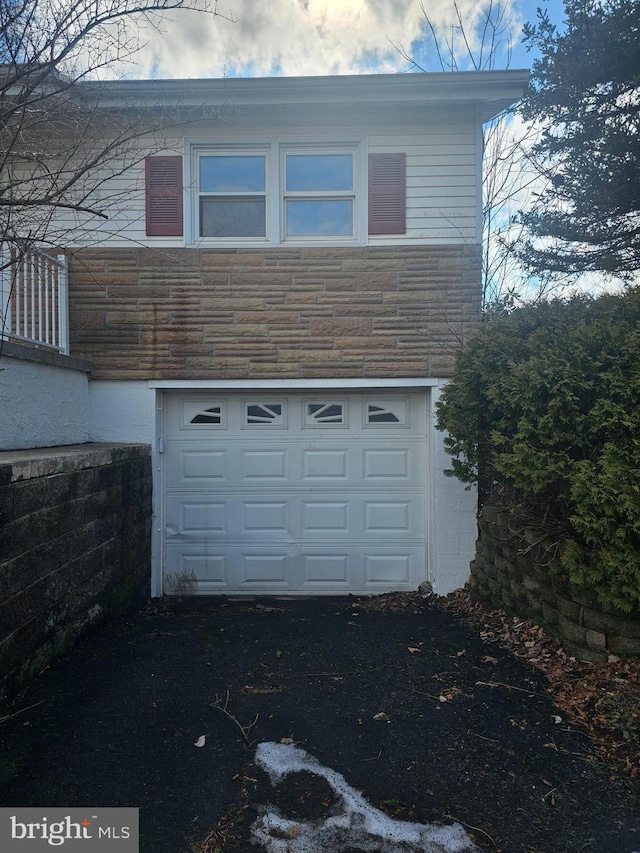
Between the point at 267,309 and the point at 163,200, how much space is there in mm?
1545

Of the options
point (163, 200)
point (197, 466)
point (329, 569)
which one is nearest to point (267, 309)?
point (163, 200)

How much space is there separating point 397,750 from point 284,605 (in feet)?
8.85

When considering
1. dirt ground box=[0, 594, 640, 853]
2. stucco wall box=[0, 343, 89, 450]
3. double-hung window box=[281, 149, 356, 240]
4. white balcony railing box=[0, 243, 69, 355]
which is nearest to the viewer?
dirt ground box=[0, 594, 640, 853]

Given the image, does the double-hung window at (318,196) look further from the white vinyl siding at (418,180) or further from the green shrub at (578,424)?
the green shrub at (578,424)

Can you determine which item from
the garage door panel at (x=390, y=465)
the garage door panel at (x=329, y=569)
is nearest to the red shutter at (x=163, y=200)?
the garage door panel at (x=390, y=465)

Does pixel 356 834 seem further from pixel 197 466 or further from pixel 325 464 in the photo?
pixel 197 466

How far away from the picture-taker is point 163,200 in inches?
220

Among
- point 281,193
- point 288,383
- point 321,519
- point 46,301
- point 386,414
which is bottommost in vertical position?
point 321,519

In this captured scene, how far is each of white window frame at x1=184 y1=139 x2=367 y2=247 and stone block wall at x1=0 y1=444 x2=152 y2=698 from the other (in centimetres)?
241

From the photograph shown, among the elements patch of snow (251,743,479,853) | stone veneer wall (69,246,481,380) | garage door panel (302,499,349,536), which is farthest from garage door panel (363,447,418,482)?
patch of snow (251,743,479,853)

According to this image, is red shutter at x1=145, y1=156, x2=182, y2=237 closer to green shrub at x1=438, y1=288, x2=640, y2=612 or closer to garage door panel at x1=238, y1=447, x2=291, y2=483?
garage door panel at x1=238, y1=447, x2=291, y2=483

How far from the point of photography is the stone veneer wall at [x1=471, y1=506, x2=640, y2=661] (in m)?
3.32

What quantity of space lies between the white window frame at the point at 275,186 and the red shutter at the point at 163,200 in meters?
0.10

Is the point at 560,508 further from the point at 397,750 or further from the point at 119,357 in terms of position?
the point at 119,357
